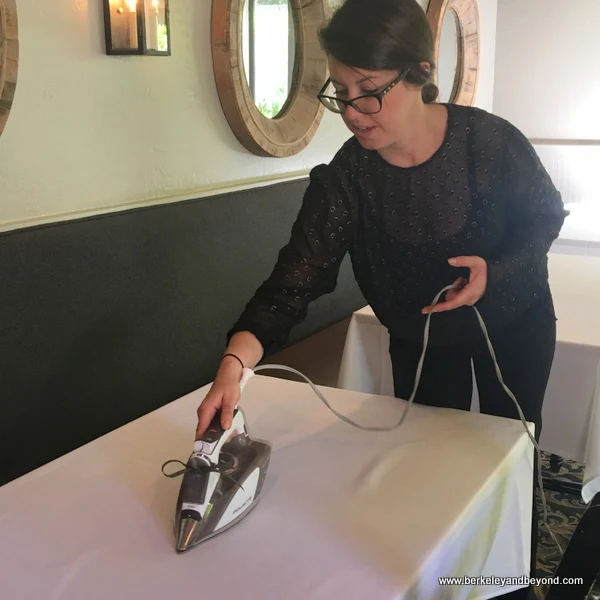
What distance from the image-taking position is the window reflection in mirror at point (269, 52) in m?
2.28

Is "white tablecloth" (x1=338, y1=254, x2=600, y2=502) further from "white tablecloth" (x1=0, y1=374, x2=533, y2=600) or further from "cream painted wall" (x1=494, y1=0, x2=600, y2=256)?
"cream painted wall" (x1=494, y1=0, x2=600, y2=256)

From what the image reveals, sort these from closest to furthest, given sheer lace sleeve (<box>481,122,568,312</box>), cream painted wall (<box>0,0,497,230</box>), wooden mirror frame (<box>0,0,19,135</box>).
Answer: sheer lace sleeve (<box>481,122,568,312</box>) → wooden mirror frame (<box>0,0,19,135</box>) → cream painted wall (<box>0,0,497,230</box>)

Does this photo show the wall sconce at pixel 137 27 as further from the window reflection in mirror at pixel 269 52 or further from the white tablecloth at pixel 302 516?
the white tablecloth at pixel 302 516

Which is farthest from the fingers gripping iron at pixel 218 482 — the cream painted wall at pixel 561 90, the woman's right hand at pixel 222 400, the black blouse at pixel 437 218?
the cream painted wall at pixel 561 90

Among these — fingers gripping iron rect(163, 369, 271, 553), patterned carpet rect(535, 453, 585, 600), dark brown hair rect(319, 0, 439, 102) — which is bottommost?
patterned carpet rect(535, 453, 585, 600)

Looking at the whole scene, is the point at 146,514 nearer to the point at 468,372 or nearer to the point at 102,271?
the point at 468,372

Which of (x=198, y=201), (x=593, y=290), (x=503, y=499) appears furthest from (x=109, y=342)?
(x=593, y=290)

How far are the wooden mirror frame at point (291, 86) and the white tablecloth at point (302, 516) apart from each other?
110cm

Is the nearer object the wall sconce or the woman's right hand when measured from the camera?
the woman's right hand

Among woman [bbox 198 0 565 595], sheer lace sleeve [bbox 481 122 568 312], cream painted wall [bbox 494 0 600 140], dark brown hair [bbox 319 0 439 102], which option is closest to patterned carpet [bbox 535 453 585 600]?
woman [bbox 198 0 565 595]

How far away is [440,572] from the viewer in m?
0.92

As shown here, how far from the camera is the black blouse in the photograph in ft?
4.44

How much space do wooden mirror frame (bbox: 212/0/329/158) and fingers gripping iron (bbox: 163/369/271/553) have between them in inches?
50.8

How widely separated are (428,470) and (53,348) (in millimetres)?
952
